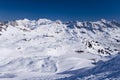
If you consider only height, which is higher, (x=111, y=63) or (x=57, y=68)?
(x=57, y=68)

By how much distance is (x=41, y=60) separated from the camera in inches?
6107

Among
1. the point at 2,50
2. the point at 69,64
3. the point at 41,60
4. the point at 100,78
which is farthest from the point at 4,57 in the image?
the point at 100,78

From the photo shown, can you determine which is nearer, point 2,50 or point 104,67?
point 104,67

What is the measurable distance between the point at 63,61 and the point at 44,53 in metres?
47.2

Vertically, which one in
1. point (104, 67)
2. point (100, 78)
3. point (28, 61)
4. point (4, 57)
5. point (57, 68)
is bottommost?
point (100, 78)

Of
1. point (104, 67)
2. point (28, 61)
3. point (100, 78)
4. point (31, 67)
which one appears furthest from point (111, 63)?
point (28, 61)

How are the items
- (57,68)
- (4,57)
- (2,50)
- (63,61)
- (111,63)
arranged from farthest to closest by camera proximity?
(2,50)
(4,57)
(63,61)
(57,68)
(111,63)

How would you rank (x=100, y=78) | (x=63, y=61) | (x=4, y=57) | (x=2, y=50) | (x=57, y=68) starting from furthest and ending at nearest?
(x=2, y=50) → (x=4, y=57) → (x=63, y=61) → (x=57, y=68) → (x=100, y=78)

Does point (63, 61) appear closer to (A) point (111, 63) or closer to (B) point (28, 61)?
(B) point (28, 61)

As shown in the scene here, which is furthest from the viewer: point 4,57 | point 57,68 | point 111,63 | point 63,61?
point 4,57

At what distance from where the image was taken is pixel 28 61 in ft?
516

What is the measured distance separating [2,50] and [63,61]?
56.3m

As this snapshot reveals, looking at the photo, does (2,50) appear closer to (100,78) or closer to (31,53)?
(31,53)

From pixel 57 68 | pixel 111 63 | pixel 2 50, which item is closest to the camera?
pixel 111 63
